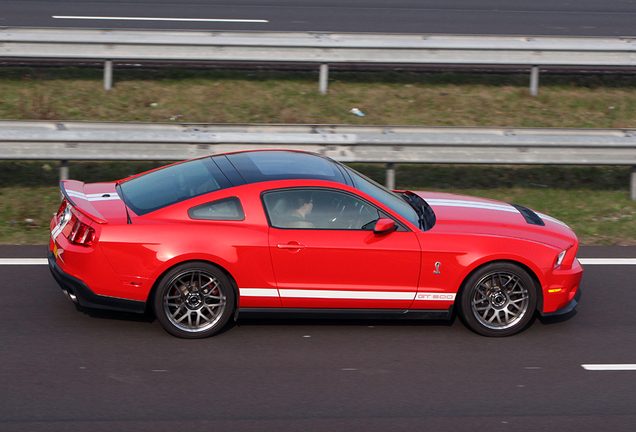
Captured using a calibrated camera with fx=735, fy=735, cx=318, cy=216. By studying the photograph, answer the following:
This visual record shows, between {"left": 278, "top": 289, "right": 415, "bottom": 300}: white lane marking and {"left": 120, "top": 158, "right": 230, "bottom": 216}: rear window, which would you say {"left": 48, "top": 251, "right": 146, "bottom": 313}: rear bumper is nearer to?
{"left": 120, "top": 158, "right": 230, "bottom": 216}: rear window

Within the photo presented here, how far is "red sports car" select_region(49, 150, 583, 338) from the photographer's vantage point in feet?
Answer: 18.6

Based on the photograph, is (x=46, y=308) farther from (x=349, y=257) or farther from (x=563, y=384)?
(x=563, y=384)

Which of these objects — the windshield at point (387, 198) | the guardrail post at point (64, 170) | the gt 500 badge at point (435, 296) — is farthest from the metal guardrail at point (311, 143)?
the gt 500 badge at point (435, 296)

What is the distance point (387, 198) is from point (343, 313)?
112cm

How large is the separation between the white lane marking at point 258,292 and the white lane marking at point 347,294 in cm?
6

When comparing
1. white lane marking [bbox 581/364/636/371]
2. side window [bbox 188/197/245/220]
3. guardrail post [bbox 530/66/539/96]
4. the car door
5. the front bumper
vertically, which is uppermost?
guardrail post [bbox 530/66/539/96]

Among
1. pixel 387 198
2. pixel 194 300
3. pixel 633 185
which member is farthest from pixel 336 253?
pixel 633 185

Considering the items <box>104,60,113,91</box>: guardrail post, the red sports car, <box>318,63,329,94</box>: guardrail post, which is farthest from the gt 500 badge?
<box>104,60,113,91</box>: guardrail post

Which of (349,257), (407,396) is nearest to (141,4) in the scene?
(349,257)

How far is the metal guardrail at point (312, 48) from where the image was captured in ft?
37.6

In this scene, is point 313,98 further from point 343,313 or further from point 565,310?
point 565,310

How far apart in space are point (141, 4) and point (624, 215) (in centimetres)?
1211

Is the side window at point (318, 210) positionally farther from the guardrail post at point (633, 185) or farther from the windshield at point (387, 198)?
the guardrail post at point (633, 185)

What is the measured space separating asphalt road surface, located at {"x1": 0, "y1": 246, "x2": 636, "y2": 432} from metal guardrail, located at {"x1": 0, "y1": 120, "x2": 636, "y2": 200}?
266cm
